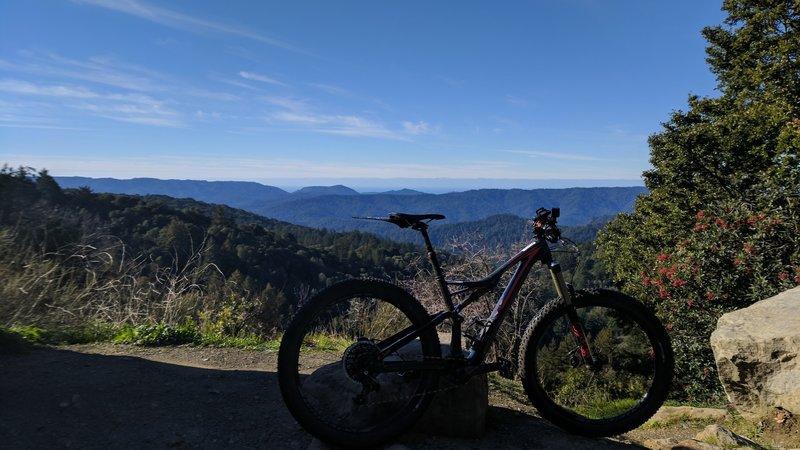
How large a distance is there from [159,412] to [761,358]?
4594 millimetres

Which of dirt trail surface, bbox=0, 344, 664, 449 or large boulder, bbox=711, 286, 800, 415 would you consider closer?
dirt trail surface, bbox=0, 344, 664, 449

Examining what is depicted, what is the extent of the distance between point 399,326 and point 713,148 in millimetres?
14599

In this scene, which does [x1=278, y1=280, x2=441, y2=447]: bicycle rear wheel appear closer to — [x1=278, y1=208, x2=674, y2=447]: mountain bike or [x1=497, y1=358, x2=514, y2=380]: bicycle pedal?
[x1=278, y1=208, x2=674, y2=447]: mountain bike

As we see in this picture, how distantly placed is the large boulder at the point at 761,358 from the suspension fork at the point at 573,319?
3.76ft

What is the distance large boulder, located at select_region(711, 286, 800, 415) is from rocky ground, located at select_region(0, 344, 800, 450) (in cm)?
22

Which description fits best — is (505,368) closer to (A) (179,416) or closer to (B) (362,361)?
(B) (362,361)

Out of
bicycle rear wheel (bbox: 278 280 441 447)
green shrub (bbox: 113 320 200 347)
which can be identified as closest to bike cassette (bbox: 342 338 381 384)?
bicycle rear wheel (bbox: 278 280 441 447)

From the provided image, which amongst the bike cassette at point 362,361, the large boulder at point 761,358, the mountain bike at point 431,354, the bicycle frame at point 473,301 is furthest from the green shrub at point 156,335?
the large boulder at point 761,358

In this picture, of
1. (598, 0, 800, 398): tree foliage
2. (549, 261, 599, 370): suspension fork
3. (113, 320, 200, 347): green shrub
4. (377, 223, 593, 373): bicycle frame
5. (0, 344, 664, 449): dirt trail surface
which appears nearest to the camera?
(377, 223, 593, 373): bicycle frame

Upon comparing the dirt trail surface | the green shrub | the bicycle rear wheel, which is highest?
the bicycle rear wheel

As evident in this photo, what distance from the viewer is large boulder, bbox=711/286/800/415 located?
3.22 metres

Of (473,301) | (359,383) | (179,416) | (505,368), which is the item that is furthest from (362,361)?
(179,416)

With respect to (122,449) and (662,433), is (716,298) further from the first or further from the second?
(122,449)

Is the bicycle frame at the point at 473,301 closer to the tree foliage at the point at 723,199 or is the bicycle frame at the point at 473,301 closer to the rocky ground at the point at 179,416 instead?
the rocky ground at the point at 179,416
